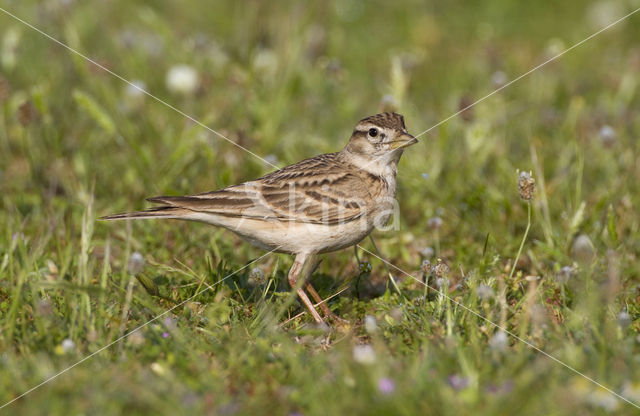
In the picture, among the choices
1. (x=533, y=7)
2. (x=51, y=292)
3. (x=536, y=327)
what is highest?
(x=533, y=7)

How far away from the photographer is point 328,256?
6.38 metres

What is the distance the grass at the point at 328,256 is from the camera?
3756 mm

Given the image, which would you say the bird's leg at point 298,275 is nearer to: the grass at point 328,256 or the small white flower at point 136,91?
the grass at point 328,256

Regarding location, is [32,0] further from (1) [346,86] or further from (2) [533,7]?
(2) [533,7]

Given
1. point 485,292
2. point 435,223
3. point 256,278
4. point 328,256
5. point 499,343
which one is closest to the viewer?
point 499,343

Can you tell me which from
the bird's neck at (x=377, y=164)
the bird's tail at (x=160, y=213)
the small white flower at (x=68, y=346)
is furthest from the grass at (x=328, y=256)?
the bird's neck at (x=377, y=164)

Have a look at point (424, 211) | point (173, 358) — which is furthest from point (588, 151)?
point (173, 358)

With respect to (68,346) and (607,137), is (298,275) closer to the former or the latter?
(68,346)

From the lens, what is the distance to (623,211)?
643 cm

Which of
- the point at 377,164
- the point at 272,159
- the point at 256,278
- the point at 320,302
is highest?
the point at 377,164

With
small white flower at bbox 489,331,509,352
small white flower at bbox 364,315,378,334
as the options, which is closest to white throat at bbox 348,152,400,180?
small white flower at bbox 364,315,378,334

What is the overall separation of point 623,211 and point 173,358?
4.26m

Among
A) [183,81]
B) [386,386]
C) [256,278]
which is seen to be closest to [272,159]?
[256,278]

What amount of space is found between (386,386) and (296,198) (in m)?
2.08
